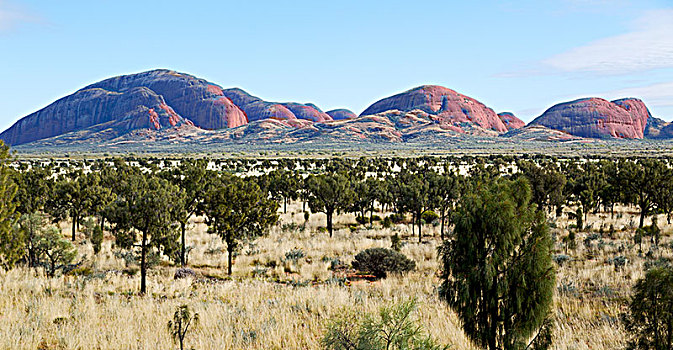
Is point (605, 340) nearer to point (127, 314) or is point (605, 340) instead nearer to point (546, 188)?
point (127, 314)

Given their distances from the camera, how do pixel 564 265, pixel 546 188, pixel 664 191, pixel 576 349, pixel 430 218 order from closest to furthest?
pixel 576 349 → pixel 564 265 → pixel 664 191 → pixel 546 188 → pixel 430 218

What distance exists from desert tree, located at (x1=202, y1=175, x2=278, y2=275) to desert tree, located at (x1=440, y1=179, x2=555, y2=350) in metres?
15.6

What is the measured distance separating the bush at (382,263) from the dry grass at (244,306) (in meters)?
0.85

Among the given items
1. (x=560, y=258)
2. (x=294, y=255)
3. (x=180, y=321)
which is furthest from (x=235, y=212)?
(x=560, y=258)

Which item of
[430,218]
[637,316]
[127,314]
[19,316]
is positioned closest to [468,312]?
[637,316]

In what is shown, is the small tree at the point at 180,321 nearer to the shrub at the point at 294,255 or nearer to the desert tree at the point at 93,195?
the shrub at the point at 294,255

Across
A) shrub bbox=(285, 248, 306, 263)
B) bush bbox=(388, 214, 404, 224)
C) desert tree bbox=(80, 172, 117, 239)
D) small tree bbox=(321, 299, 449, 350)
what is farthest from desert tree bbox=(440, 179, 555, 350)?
bush bbox=(388, 214, 404, 224)

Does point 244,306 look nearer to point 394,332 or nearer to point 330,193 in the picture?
point 394,332

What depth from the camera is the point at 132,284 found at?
15469 mm

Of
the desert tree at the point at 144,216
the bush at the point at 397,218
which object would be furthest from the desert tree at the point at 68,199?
the bush at the point at 397,218

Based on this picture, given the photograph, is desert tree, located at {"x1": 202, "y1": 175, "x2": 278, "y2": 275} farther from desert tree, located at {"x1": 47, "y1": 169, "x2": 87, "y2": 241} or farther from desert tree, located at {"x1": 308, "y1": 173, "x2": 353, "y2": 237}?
desert tree, located at {"x1": 47, "y1": 169, "x2": 87, "y2": 241}

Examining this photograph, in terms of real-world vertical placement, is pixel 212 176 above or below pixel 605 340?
above

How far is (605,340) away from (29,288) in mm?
14490

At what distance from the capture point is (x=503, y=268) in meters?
6.83
